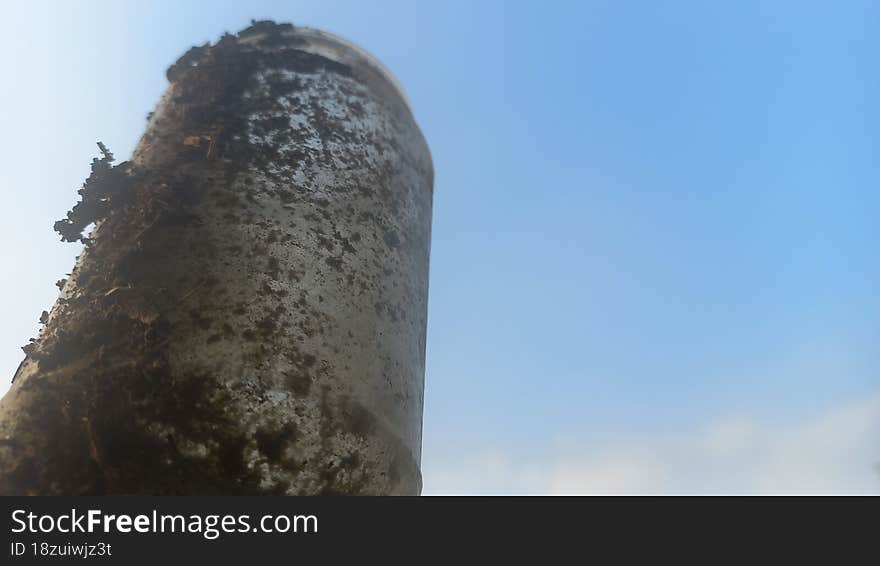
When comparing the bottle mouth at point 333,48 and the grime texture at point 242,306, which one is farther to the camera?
the bottle mouth at point 333,48

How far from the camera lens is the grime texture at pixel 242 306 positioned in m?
1.80

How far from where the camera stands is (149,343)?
1.89 metres

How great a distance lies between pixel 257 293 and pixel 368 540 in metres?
0.77

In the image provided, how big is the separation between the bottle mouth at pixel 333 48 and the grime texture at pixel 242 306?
0.02m

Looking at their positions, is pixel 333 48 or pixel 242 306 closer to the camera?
pixel 242 306

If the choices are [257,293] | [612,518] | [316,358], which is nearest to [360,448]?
[316,358]

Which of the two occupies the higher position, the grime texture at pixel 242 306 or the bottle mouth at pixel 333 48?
the bottle mouth at pixel 333 48

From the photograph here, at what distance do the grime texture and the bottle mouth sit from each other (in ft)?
0.05

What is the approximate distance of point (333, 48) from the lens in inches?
107

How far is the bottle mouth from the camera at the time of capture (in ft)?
8.76

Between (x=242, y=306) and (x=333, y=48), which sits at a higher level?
(x=333, y=48)

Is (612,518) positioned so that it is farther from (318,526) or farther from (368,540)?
(318,526)

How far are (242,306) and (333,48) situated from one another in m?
1.25

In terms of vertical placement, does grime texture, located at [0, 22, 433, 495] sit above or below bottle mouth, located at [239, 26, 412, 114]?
below
